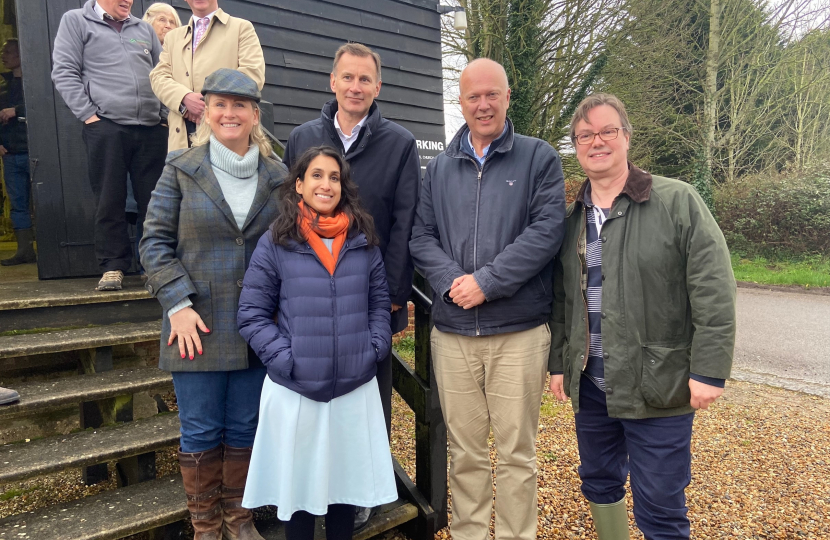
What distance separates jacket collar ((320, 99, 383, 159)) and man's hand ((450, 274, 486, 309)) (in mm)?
704

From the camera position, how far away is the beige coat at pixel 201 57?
294cm

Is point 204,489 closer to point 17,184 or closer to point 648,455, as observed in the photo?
point 648,455

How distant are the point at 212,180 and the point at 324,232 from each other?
485mm

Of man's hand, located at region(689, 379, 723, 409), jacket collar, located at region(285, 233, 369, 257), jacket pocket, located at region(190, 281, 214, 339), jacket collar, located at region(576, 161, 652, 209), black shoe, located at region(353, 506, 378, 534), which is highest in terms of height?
jacket collar, located at region(576, 161, 652, 209)

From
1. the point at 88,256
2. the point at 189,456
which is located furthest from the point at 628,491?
the point at 88,256

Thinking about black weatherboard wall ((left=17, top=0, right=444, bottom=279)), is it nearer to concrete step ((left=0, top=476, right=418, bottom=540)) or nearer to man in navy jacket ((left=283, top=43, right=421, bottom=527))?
concrete step ((left=0, top=476, right=418, bottom=540))

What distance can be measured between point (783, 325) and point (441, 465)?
6.92m

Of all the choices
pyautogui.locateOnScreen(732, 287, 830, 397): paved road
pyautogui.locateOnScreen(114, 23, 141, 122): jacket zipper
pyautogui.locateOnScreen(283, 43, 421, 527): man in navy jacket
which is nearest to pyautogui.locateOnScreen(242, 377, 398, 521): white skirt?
pyautogui.locateOnScreen(283, 43, 421, 527): man in navy jacket

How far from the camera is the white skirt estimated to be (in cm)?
190

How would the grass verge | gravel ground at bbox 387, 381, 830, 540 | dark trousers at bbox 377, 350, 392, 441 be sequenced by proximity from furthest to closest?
the grass verge
gravel ground at bbox 387, 381, 830, 540
dark trousers at bbox 377, 350, 392, 441

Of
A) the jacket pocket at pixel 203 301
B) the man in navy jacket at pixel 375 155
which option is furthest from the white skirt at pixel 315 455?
the man in navy jacket at pixel 375 155

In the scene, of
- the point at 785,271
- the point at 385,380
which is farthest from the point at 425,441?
the point at 785,271

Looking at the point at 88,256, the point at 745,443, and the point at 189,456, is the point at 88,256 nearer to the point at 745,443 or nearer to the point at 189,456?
the point at 189,456

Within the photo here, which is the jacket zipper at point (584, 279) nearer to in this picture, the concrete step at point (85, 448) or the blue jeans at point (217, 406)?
the blue jeans at point (217, 406)
